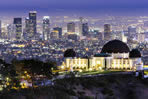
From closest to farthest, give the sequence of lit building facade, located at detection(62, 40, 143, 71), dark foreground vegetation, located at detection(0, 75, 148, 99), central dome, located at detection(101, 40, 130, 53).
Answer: dark foreground vegetation, located at detection(0, 75, 148, 99), lit building facade, located at detection(62, 40, 143, 71), central dome, located at detection(101, 40, 130, 53)

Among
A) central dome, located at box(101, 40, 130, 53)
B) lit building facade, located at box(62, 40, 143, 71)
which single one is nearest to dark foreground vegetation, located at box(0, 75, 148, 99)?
lit building facade, located at box(62, 40, 143, 71)

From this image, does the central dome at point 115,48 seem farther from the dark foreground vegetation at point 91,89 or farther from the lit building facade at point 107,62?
the dark foreground vegetation at point 91,89

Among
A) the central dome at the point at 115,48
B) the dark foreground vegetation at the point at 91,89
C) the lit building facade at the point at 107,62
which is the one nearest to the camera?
the dark foreground vegetation at the point at 91,89

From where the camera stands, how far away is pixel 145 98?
92.0 metres

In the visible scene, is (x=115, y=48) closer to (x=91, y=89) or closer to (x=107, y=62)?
(x=107, y=62)

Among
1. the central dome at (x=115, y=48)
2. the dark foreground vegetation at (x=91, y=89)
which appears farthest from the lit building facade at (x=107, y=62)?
the dark foreground vegetation at (x=91, y=89)

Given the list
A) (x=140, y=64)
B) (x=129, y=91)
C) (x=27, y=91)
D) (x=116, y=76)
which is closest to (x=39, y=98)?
(x=27, y=91)

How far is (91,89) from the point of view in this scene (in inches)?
3713

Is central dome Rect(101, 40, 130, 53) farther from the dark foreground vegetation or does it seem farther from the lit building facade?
the dark foreground vegetation

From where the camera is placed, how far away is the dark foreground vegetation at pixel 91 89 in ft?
251

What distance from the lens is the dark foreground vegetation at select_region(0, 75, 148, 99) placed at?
76.5m

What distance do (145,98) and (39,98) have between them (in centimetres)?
2372

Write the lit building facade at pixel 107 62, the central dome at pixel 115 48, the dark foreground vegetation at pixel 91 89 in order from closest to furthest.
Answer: the dark foreground vegetation at pixel 91 89
the lit building facade at pixel 107 62
the central dome at pixel 115 48

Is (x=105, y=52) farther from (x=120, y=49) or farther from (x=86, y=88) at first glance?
(x=86, y=88)
